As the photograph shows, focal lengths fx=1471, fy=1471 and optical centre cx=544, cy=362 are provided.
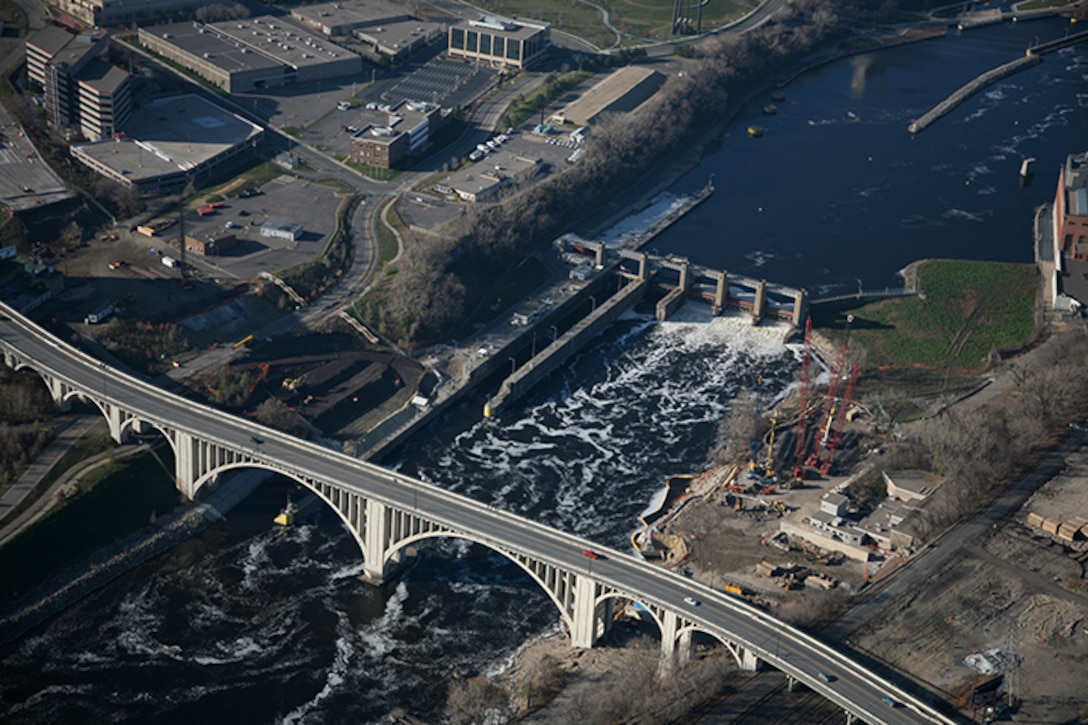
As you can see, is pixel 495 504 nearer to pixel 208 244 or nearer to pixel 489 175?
pixel 208 244

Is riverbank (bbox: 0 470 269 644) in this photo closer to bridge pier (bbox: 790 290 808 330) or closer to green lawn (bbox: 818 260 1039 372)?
bridge pier (bbox: 790 290 808 330)

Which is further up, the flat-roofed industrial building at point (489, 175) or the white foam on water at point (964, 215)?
the flat-roofed industrial building at point (489, 175)

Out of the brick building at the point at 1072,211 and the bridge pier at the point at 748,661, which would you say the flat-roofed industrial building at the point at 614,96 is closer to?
the brick building at the point at 1072,211

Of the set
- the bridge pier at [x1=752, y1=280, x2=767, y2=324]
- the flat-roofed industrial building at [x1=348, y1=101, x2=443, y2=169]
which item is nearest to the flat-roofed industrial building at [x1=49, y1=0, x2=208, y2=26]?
the flat-roofed industrial building at [x1=348, y1=101, x2=443, y2=169]

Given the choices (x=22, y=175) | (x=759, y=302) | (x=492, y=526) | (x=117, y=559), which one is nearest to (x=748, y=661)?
(x=492, y=526)

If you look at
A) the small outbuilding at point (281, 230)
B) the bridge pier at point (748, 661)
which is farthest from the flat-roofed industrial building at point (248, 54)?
the bridge pier at point (748, 661)
